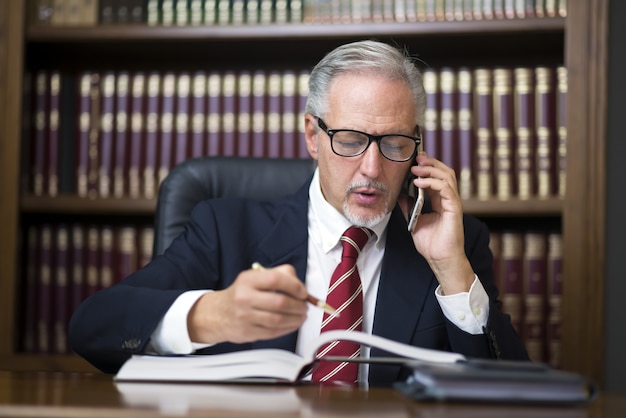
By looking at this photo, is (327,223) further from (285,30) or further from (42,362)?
(42,362)

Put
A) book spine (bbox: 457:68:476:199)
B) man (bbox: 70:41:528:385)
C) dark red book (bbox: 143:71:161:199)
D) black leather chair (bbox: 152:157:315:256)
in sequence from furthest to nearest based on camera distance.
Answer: dark red book (bbox: 143:71:161:199)
book spine (bbox: 457:68:476:199)
black leather chair (bbox: 152:157:315:256)
man (bbox: 70:41:528:385)

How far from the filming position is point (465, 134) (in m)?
2.35

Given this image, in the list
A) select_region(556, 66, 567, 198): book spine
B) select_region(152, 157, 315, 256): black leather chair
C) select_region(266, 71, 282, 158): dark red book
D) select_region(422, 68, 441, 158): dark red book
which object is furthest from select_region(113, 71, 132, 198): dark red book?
select_region(556, 66, 567, 198): book spine

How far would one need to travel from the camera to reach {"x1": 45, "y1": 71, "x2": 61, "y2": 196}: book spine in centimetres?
246

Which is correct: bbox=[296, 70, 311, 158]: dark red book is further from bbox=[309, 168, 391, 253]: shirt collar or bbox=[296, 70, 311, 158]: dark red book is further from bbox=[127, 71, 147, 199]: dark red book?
bbox=[309, 168, 391, 253]: shirt collar

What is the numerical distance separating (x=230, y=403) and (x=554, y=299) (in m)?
1.58

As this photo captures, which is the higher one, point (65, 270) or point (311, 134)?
point (311, 134)

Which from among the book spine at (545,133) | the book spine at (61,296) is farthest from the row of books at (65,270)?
the book spine at (545,133)

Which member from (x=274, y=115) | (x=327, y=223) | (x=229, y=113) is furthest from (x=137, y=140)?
(x=327, y=223)

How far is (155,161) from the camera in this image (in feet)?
8.04

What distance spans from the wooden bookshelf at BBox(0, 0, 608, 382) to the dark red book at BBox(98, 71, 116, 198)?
0.07 metres

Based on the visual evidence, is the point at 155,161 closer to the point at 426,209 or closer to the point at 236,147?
the point at 236,147

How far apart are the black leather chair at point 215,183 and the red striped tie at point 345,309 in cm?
28

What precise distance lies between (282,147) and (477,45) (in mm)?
611
